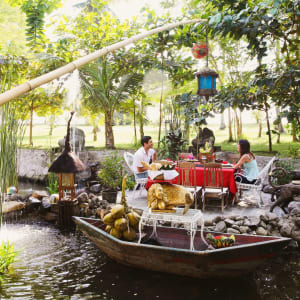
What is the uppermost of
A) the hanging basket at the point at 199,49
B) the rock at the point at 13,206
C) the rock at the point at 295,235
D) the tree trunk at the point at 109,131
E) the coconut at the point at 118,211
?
the hanging basket at the point at 199,49

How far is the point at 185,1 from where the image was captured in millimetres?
10828

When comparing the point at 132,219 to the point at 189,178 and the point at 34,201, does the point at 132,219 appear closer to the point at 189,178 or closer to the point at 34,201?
the point at 189,178

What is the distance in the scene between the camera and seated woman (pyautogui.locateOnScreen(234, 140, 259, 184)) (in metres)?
5.59

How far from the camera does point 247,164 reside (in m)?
5.74

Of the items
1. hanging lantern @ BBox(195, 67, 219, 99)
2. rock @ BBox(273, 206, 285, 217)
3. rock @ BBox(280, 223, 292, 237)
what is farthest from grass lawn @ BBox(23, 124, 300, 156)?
rock @ BBox(280, 223, 292, 237)

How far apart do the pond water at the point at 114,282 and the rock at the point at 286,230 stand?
1.04ft

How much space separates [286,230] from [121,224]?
2.41m

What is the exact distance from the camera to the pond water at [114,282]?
11.5 feet

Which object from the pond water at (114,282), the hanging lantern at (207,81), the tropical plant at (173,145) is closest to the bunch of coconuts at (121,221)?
the pond water at (114,282)

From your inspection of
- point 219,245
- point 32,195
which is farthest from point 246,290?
point 32,195

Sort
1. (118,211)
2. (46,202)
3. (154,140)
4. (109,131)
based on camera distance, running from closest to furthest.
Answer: (118,211), (46,202), (109,131), (154,140)

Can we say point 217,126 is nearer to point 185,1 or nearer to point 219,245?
point 185,1

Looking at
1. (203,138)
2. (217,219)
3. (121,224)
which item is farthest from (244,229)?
(203,138)

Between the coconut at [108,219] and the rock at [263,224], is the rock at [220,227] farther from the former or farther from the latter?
the coconut at [108,219]
